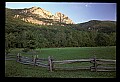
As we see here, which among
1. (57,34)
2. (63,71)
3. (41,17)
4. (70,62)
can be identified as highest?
(41,17)

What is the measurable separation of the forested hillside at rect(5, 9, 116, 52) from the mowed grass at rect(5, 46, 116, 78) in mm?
152

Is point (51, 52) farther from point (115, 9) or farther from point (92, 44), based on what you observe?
point (115, 9)

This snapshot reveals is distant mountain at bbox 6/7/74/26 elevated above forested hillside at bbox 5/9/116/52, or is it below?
above

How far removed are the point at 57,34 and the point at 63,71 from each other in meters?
1.02

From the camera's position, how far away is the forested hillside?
7171 millimetres

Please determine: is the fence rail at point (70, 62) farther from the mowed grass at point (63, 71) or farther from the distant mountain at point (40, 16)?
the distant mountain at point (40, 16)

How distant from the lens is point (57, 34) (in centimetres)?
730


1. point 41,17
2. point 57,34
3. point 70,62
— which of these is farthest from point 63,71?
point 41,17

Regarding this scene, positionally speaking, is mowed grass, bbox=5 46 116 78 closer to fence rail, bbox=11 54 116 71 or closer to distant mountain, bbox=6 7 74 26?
fence rail, bbox=11 54 116 71

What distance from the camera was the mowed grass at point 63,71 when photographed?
23.4 ft

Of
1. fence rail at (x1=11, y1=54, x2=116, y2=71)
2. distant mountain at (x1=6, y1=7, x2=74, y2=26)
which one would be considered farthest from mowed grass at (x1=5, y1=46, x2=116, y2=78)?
distant mountain at (x1=6, y1=7, x2=74, y2=26)

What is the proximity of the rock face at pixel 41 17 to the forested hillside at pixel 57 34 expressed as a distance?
0.12 meters

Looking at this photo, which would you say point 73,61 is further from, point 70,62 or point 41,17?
point 41,17

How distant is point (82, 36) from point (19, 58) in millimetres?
1819
